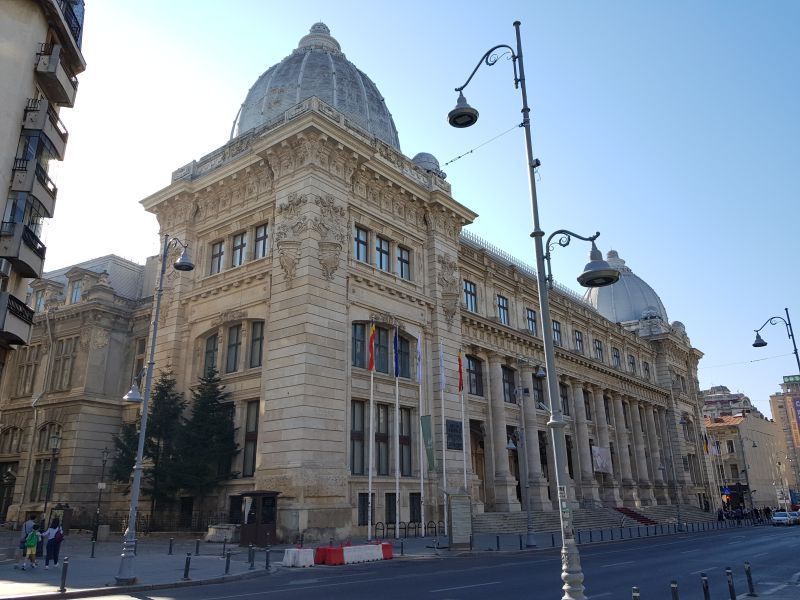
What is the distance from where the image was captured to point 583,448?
54.5 m

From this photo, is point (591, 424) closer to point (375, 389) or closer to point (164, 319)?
point (375, 389)

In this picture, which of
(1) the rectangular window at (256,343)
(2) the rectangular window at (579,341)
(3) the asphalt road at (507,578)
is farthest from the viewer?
(2) the rectangular window at (579,341)

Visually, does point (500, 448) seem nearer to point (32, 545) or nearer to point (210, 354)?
point (210, 354)

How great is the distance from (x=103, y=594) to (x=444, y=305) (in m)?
27.6

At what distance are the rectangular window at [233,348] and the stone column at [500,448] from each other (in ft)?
64.6

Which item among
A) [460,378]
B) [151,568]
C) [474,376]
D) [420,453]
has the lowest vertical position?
[151,568]

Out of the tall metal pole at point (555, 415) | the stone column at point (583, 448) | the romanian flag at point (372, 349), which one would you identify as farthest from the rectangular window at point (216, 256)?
the stone column at point (583, 448)

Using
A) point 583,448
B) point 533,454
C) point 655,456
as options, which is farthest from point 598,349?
point 533,454

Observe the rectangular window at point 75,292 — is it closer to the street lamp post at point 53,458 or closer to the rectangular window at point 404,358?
the street lamp post at point 53,458

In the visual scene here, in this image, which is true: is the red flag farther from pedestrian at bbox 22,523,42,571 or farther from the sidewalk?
pedestrian at bbox 22,523,42,571

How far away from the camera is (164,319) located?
3822 cm

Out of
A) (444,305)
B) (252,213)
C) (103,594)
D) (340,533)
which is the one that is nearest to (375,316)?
(444,305)

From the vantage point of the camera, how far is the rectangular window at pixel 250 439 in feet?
104

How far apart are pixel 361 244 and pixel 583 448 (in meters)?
31.5
